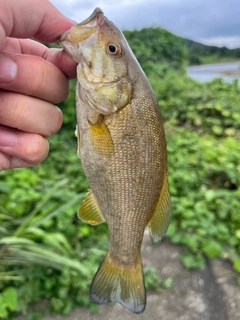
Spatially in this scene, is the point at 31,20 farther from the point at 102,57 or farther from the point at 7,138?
the point at 7,138

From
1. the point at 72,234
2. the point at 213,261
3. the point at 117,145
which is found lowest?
the point at 213,261

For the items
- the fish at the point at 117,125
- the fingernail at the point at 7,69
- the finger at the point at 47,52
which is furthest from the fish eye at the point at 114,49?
the fingernail at the point at 7,69

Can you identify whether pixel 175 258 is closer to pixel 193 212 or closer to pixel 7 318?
pixel 193 212

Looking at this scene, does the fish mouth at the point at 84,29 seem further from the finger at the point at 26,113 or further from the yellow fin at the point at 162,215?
the yellow fin at the point at 162,215

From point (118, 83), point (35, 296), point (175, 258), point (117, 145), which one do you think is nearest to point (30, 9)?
point (118, 83)

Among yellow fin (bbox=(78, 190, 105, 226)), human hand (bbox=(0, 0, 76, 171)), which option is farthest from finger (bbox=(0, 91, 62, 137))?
yellow fin (bbox=(78, 190, 105, 226))

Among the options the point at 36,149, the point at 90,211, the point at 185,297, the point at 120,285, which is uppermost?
the point at 36,149

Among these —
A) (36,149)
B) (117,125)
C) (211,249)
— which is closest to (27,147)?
(36,149)
